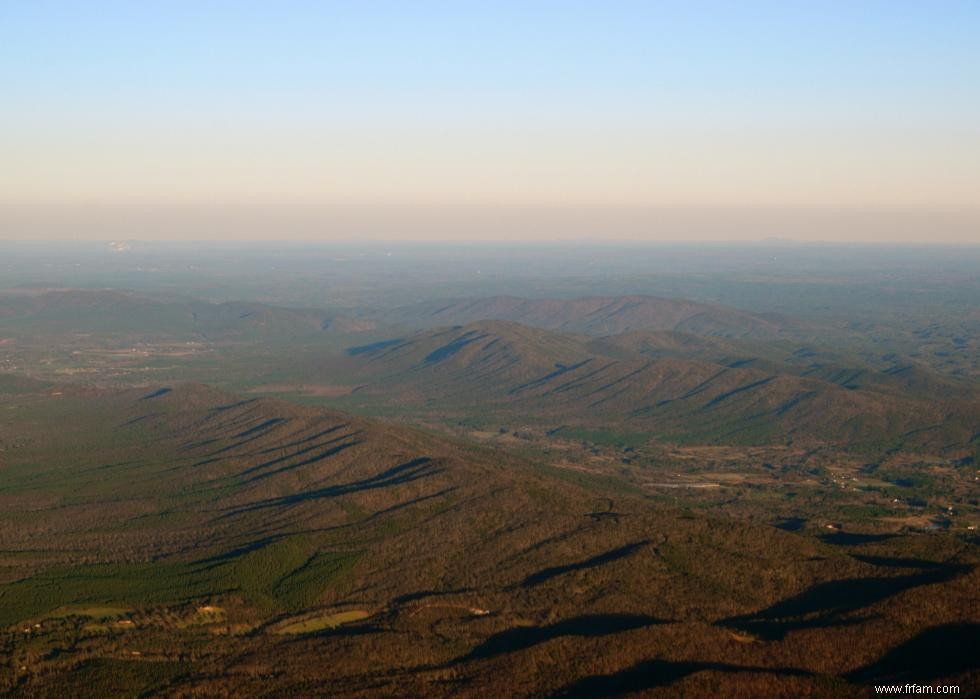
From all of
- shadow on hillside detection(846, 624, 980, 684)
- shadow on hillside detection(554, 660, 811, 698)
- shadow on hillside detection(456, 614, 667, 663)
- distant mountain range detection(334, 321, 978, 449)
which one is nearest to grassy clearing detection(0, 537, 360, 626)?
shadow on hillside detection(456, 614, 667, 663)

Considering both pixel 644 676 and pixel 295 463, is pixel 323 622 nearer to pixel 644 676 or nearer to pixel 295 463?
pixel 644 676

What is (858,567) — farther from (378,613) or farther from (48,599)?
(48,599)

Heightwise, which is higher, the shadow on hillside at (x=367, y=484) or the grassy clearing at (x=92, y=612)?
the shadow on hillside at (x=367, y=484)

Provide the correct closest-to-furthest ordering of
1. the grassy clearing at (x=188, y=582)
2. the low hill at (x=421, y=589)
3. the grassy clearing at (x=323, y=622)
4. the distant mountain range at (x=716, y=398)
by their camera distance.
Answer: the low hill at (x=421, y=589), the grassy clearing at (x=323, y=622), the grassy clearing at (x=188, y=582), the distant mountain range at (x=716, y=398)

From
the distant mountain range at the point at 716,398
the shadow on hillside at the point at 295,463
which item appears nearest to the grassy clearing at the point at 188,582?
the shadow on hillside at the point at 295,463

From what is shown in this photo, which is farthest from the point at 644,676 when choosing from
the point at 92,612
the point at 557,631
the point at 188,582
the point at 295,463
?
the point at 295,463

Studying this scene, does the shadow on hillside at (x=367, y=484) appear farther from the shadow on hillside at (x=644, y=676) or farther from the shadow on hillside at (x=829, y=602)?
the shadow on hillside at (x=644, y=676)
